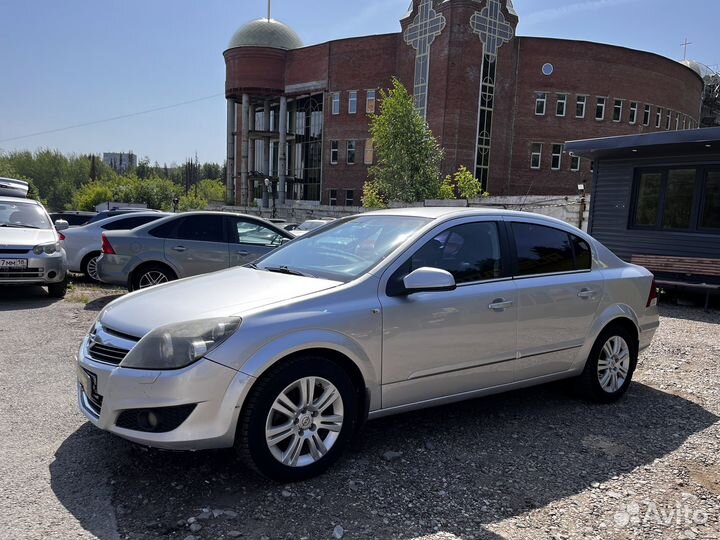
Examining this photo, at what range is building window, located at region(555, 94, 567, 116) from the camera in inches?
1752

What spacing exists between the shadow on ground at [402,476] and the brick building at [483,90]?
3911 cm

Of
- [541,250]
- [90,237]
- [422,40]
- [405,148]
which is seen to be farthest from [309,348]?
[422,40]

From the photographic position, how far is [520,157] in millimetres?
45062

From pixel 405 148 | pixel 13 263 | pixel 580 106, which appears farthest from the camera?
pixel 580 106

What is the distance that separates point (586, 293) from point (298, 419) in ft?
9.10

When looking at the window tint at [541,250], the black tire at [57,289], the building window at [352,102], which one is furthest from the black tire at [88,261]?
the building window at [352,102]

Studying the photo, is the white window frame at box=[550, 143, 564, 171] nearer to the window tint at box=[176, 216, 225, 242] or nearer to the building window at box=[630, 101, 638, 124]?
the building window at box=[630, 101, 638, 124]

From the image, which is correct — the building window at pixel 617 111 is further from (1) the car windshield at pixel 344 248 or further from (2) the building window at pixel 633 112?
(1) the car windshield at pixel 344 248

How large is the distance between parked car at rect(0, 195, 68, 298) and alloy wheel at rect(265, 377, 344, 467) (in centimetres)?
741

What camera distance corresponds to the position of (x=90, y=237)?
1142 centimetres

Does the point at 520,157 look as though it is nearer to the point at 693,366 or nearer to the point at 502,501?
the point at 693,366

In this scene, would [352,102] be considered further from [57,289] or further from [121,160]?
[121,160]

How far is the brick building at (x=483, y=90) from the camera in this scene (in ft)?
137

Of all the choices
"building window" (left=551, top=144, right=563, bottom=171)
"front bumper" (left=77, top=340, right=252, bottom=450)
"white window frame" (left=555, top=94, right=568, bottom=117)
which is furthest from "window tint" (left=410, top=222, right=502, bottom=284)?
"white window frame" (left=555, top=94, right=568, bottom=117)
